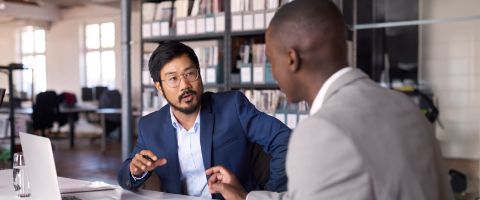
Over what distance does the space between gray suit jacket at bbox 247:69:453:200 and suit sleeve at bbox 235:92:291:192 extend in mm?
1044

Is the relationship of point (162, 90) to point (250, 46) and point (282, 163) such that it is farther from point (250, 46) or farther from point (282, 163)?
point (250, 46)

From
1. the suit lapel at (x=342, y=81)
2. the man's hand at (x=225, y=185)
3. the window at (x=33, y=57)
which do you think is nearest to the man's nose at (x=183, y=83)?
the man's hand at (x=225, y=185)

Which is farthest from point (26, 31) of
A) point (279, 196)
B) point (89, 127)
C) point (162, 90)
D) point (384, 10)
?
point (279, 196)

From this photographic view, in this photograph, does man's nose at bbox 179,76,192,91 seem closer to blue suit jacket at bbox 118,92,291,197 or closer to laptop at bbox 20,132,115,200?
blue suit jacket at bbox 118,92,291,197

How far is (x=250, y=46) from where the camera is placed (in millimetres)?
4668

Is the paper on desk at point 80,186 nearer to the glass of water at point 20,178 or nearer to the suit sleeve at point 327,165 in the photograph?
the glass of water at point 20,178

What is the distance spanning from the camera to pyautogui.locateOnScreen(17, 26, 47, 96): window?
14.1m

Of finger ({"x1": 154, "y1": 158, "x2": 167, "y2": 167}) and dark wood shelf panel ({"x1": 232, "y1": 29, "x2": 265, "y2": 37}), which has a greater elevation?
dark wood shelf panel ({"x1": 232, "y1": 29, "x2": 265, "y2": 37})

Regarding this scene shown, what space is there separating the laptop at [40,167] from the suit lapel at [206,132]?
653mm

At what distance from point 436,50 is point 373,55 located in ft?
3.15

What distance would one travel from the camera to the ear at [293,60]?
1.04m

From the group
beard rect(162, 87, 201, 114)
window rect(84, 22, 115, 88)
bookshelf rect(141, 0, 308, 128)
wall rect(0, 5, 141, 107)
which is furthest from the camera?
window rect(84, 22, 115, 88)

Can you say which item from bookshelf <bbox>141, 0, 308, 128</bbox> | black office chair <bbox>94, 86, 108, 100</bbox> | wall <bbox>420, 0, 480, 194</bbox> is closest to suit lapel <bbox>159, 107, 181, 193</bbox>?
bookshelf <bbox>141, 0, 308, 128</bbox>

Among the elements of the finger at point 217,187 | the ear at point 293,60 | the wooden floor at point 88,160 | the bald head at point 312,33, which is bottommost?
the wooden floor at point 88,160
